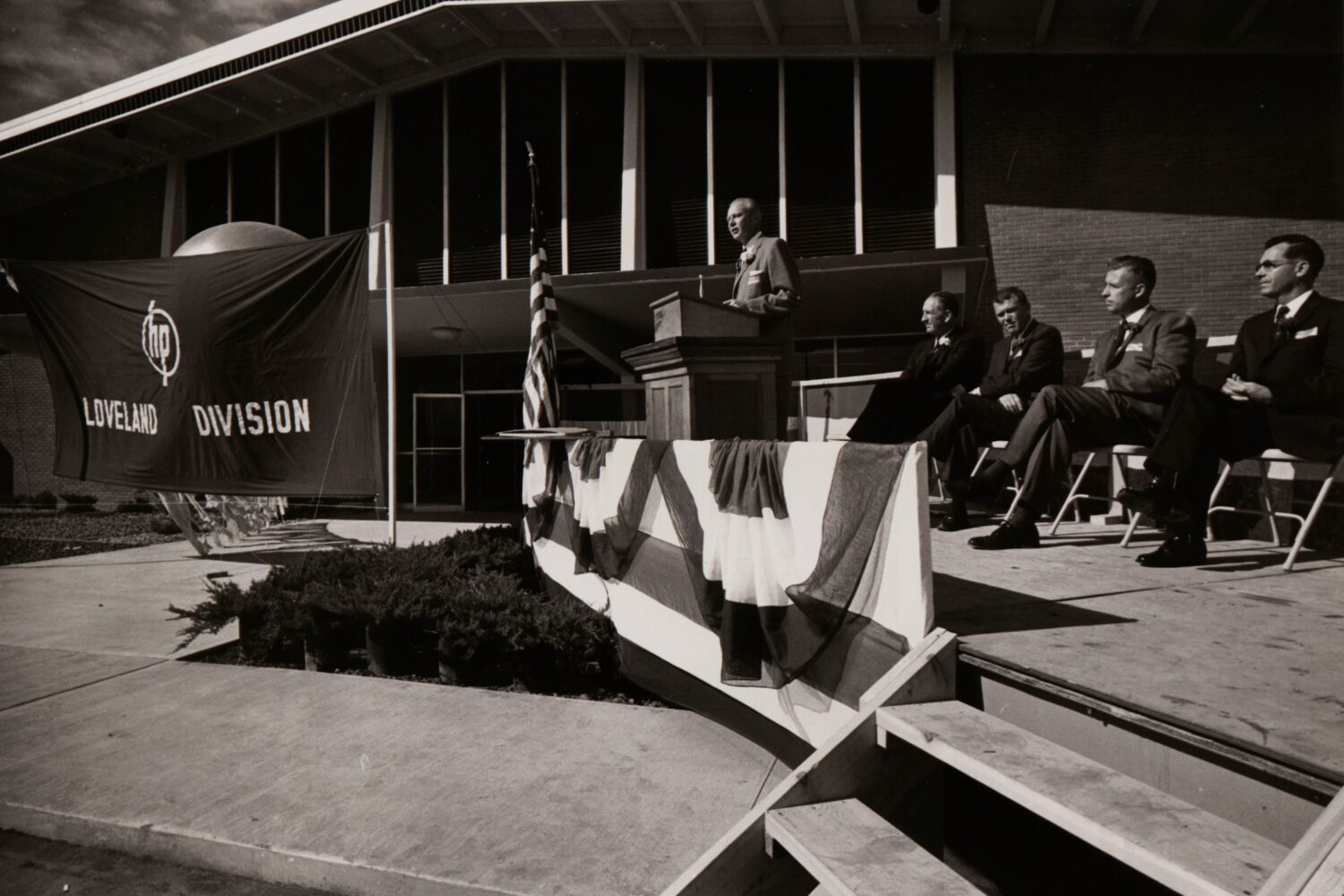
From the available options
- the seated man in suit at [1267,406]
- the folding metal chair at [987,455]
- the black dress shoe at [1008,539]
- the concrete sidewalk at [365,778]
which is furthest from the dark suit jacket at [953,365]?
the concrete sidewalk at [365,778]

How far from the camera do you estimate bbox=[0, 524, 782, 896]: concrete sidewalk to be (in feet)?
8.86

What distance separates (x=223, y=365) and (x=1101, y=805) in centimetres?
660

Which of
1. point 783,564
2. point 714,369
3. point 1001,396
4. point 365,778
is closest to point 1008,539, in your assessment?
point 1001,396

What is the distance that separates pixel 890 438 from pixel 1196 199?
8.15 meters

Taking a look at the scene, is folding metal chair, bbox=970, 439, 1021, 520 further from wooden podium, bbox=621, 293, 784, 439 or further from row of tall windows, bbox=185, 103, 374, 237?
row of tall windows, bbox=185, 103, 374, 237

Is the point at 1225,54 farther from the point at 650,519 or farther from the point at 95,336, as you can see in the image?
the point at 95,336

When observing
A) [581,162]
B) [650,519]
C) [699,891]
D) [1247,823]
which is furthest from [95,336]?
[581,162]

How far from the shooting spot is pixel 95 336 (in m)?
6.65

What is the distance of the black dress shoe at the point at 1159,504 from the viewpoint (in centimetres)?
391

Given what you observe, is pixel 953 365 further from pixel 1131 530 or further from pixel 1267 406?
pixel 1267 406

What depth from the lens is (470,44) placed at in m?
14.7

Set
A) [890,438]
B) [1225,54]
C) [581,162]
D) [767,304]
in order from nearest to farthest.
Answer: [767,304] → [890,438] → [1225,54] → [581,162]

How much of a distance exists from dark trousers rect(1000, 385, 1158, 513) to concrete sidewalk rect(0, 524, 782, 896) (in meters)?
2.04

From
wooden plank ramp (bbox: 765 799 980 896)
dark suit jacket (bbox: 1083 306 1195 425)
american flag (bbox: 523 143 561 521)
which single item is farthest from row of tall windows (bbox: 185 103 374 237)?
wooden plank ramp (bbox: 765 799 980 896)
